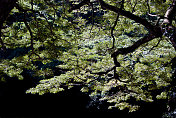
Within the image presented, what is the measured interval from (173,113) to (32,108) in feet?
25.5

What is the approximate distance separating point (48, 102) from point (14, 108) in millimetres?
2094

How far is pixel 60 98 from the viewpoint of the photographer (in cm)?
971

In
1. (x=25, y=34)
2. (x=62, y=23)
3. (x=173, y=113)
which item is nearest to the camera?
(x=25, y=34)

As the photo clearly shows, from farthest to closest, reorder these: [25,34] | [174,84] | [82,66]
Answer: [82,66], [25,34], [174,84]

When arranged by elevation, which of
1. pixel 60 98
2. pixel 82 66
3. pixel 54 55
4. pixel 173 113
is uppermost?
pixel 54 55

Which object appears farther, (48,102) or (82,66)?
(48,102)

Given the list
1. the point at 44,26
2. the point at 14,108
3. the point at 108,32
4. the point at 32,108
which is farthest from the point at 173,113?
the point at 14,108

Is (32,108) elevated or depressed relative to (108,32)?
depressed

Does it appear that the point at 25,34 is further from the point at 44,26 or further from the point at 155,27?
the point at 155,27

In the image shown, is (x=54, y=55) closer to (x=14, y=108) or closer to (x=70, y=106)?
(x=70, y=106)

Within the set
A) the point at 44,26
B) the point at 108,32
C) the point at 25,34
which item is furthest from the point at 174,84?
the point at 25,34

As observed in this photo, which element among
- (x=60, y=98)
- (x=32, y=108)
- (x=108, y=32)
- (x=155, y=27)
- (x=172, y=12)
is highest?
(x=172, y=12)

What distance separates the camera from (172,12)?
2.93 m

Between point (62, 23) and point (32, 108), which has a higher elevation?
point (62, 23)
